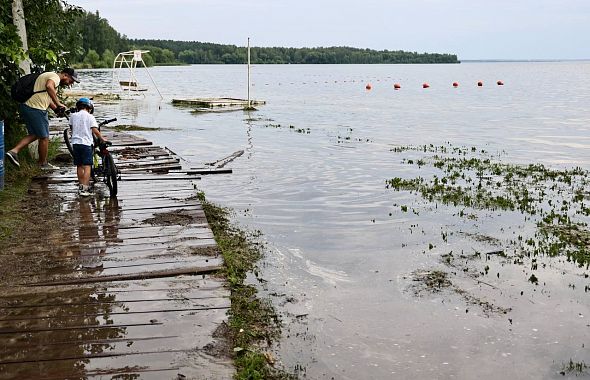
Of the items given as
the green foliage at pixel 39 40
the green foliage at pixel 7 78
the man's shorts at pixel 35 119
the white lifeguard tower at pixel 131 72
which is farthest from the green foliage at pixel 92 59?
the man's shorts at pixel 35 119

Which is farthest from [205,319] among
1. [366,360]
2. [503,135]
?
[503,135]

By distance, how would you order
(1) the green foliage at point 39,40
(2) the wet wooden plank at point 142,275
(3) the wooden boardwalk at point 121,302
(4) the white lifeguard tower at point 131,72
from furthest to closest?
(4) the white lifeguard tower at point 131,72
(1) the green foliage at point 39,40
(2) the wet wooden plank at point 142,275
(3) the wooden boardwalk at point 121,302

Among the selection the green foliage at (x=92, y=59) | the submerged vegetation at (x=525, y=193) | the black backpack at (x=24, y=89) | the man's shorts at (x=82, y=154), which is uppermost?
the green foliage at (x=92, y=59)

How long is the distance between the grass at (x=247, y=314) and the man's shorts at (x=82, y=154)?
100 inches

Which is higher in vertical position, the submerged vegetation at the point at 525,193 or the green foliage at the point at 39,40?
the green foliage at the point at 39,40

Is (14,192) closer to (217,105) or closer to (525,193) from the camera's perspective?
(525,193)

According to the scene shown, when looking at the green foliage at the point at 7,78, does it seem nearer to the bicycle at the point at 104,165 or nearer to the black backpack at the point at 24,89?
the black backpack at the point at 24,89

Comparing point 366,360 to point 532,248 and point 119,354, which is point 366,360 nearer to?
point 119,354

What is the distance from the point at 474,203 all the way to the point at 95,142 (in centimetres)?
753

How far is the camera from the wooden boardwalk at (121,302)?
481 centimetres

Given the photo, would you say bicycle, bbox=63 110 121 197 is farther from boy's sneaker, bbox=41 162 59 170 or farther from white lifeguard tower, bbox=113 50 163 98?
white lifeguard tower, bbox=113 50 163 98

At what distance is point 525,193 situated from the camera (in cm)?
1337

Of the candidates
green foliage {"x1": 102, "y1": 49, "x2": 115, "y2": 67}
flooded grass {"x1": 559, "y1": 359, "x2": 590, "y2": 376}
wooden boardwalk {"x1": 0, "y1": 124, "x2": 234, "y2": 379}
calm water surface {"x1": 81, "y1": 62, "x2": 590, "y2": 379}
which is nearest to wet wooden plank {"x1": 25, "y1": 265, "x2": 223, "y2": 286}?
wooden boardwalk {"x1": 0, "y1": 124, "x2": 234, "y2": 379}

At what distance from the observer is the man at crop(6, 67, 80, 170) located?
11.5 m
